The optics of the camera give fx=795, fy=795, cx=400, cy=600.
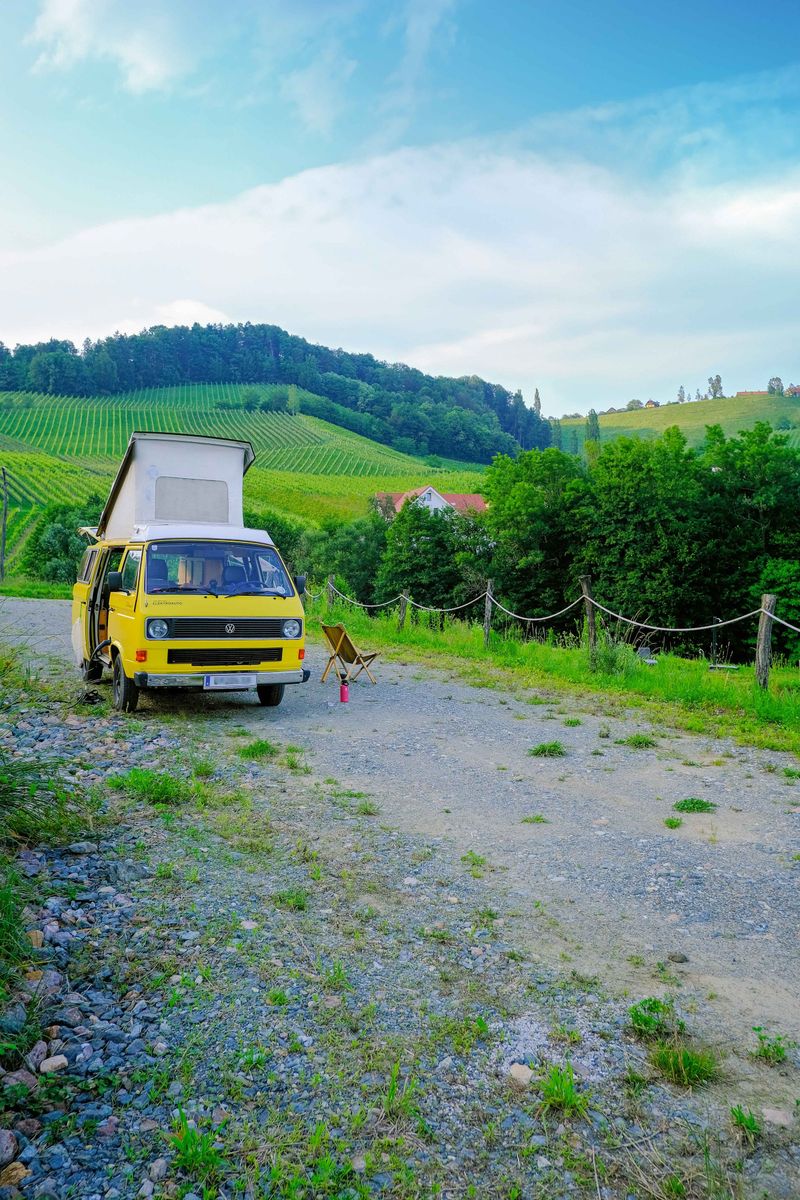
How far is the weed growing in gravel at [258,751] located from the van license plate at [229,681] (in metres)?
1.48

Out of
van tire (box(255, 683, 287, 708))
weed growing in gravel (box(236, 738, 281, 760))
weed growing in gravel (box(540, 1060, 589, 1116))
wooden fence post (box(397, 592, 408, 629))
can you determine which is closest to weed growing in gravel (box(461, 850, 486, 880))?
weed growing in gravel (box(540, 1060, 589, 1116))

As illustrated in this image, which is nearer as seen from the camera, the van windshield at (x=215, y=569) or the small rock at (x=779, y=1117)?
the small rock at (x=779, y=1117)

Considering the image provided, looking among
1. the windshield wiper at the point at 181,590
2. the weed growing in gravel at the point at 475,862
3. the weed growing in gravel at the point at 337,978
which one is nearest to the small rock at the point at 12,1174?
the weed growing in gravel at the point at 337,978

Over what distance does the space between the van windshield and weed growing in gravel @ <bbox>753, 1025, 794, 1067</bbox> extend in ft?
24.3

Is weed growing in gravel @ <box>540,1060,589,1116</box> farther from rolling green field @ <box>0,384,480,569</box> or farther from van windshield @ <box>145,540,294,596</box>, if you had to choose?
rolling green field @ <box>0,384,480,569</box>

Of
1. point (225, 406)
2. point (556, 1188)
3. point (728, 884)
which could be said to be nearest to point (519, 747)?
point (728, 884)

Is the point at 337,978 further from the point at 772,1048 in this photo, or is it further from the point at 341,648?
the point at 341,648

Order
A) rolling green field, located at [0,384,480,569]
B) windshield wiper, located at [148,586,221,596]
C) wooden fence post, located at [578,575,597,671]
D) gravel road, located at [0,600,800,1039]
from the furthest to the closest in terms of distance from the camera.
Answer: rolling green field, located at [0,384,480,569]
wooden fence post, located at [578,575,597,671]
windshield wiper, located at [148,586,221,596]
gravel road, located at [0,600,800,1039]

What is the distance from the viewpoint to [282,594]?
9.86 m

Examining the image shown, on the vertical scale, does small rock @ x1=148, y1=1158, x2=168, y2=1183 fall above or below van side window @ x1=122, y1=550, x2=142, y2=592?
below

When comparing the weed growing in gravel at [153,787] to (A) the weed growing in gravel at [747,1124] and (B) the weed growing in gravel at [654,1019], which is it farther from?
(A) the weed growing in gravel at [747,1124]

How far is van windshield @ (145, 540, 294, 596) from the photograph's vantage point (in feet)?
30.6

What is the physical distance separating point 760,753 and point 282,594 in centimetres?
563

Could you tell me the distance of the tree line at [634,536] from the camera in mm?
37281
